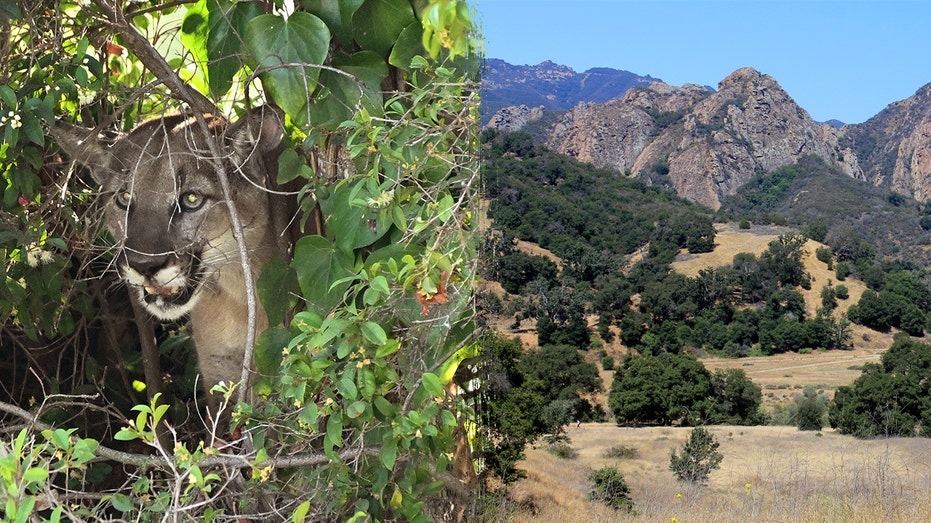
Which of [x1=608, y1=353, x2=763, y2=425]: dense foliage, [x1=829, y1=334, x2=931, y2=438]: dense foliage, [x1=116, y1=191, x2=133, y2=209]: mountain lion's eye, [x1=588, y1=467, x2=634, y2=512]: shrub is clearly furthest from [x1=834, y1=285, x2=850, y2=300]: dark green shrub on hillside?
[x1=116, y1=191, x2=133, y2=209]: mountain lion's eye

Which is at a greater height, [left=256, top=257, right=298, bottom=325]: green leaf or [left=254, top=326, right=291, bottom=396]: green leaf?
[left=256, top=257, right=298, bottom=325]: green leaf

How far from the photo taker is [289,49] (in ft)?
7.11

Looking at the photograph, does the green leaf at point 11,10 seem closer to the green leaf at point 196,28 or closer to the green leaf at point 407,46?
the green leaf at point 196,28

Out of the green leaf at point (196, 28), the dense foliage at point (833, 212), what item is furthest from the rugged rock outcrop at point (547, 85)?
the green leaf at point (196, 28)

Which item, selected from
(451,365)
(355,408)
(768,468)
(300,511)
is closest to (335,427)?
(355,408)

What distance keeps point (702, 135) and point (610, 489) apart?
5.28ft

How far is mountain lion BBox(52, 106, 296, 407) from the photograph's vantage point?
2.46m

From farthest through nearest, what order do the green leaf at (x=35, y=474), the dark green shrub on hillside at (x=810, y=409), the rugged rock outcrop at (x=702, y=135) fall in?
the rugged rock outcrop at (x=702, y=135), the dark green shrub on hillside at (x=810, y=409), the green leaf at (x=35, y=474)

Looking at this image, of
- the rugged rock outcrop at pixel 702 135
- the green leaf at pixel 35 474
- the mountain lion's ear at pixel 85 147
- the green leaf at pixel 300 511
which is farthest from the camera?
the rugged rock outcrop at pixel 702 135

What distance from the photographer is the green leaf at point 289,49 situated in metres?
2.17

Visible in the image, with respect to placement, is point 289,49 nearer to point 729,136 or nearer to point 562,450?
point 562,450

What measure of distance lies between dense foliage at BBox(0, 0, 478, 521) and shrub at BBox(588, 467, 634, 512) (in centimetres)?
73

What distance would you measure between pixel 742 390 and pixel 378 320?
189cm

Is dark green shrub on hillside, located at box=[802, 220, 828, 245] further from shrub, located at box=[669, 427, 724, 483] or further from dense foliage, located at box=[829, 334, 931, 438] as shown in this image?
shrub, located at box=[669, 427, 724, 483]
